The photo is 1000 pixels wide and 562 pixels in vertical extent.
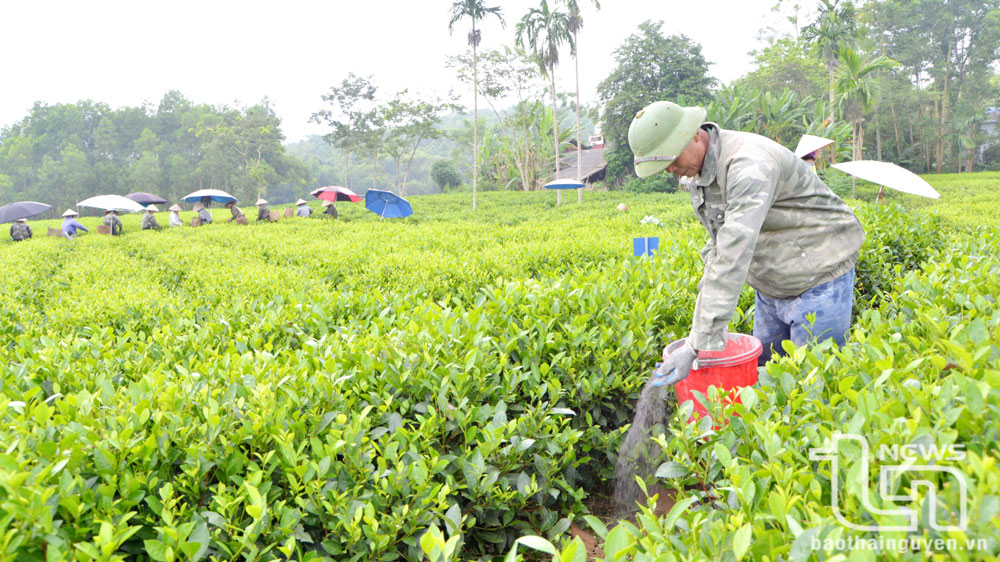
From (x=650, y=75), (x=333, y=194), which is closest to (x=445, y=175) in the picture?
(x=650, y=75)

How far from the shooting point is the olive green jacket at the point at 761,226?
7.54 ft

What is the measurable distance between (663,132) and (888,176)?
5474mm

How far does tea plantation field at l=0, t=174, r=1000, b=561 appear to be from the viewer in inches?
52.2

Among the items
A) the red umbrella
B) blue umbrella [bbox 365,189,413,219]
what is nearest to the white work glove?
blue umbrella [bbox 365,189,413,219]

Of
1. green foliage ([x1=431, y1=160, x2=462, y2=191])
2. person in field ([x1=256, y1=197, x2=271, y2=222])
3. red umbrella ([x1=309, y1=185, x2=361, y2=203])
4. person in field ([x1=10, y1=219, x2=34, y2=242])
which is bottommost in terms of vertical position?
person in field ([x1=10, y1=219, x2=34, y2=242])

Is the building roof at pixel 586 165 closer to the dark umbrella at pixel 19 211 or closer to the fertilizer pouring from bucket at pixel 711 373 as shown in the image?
the dark umbrella at pixel 19 211

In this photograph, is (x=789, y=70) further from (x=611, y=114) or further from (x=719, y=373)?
(x=719, y=373)

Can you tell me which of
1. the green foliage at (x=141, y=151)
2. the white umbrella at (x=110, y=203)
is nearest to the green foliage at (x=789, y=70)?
the white umbrella at (x=110, y=203)

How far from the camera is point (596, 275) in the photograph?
3.99m

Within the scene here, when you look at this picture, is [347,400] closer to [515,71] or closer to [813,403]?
[813,403]

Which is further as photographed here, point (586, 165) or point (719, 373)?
point (586, 165)

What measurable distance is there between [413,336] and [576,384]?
2.63ft

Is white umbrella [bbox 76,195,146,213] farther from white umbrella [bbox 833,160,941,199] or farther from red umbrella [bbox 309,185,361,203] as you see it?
white umbrella [bbox 833,160,941,199]

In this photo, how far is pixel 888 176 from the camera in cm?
648
